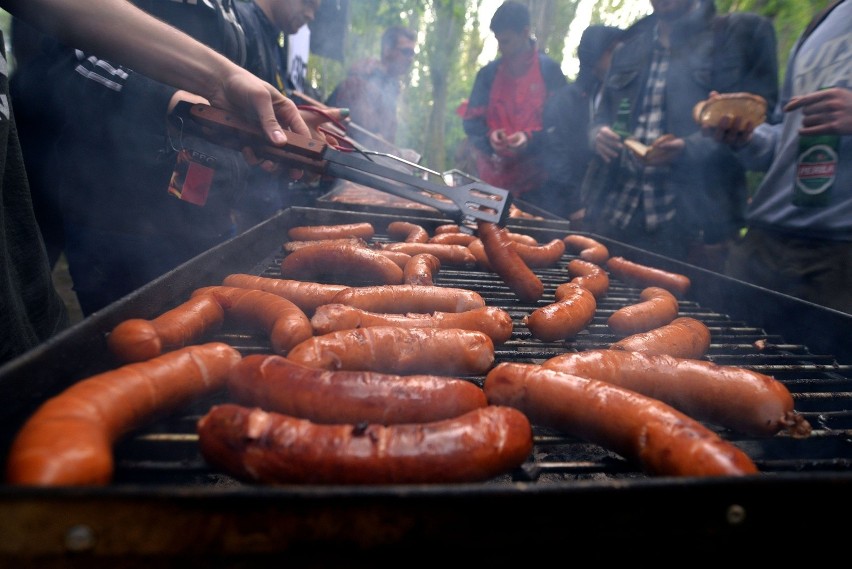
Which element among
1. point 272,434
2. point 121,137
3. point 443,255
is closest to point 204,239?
point 121,137

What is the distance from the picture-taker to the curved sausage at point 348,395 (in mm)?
1569

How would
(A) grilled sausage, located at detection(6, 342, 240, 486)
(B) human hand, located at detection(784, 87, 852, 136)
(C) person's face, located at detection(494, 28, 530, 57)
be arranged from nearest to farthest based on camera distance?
(A) grilled sausage, located at detection(6, 342, 240, 486) → (B) human hand, located at detection(784, 87, 852, 136) → (C) person's face, located at detection(494, 28, 530, 57)

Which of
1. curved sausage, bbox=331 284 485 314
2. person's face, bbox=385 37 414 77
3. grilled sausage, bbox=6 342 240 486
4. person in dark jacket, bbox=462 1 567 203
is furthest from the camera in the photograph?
person's face, bbox=385 37 414 77

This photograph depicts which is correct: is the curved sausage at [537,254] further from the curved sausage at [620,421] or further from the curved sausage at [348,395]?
the curved sausage at [348,395]

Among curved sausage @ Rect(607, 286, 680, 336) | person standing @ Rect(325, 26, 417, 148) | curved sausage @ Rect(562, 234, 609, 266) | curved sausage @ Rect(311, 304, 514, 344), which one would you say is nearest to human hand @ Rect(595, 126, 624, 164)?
curved sausage @ Rect(562, 234, 609, 266)

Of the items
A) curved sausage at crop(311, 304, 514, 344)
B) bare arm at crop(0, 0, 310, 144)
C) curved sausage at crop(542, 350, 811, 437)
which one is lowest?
curved sausage at crop(311, 304, 514, 344)

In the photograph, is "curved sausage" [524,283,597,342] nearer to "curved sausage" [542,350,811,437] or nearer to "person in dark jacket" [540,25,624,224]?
"curved sausage" [542,350,811,437]

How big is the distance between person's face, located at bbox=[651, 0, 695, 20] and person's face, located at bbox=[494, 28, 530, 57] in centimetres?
372

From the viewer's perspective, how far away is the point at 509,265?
3242mm

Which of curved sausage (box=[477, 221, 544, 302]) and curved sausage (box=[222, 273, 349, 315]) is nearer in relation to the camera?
curved sausage (box=[222, 273, 349, 315])

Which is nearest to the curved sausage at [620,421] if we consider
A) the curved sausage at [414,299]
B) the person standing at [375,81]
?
the curved sausage at [414,299]

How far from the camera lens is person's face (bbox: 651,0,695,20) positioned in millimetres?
4867

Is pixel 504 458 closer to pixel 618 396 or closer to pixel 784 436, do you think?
pixel 618 396

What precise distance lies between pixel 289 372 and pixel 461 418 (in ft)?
2.27
